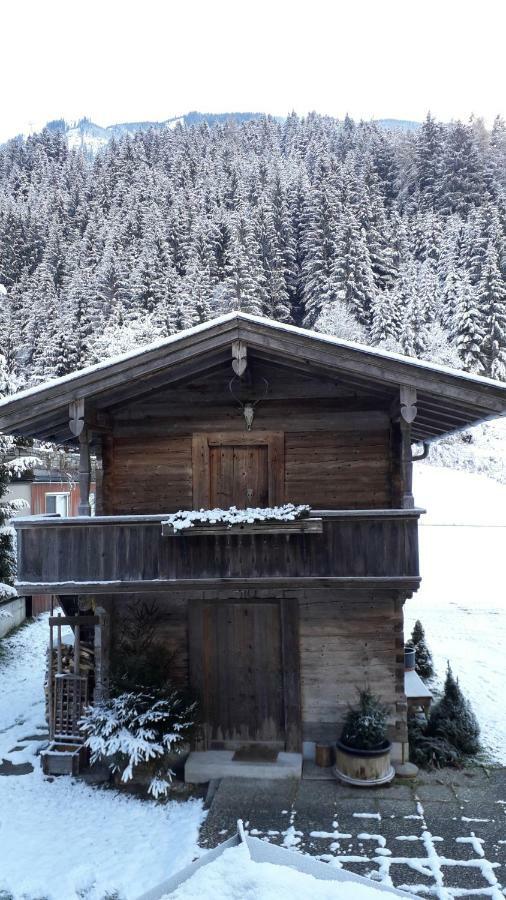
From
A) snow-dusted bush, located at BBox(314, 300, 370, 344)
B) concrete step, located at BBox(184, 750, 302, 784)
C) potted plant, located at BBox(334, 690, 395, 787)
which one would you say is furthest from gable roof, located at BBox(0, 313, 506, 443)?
snow-dusted bush, located at BBox(314, 300, 370, 344)

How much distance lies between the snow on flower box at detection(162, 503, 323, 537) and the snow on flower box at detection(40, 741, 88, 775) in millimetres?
5049

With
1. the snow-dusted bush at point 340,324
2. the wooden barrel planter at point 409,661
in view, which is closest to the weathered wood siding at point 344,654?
the wooden barrel planter at point 409,661

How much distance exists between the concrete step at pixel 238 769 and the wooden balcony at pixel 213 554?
11.1 feet

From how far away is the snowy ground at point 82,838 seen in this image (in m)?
8.13

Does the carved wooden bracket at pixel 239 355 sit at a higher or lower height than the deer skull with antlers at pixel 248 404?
higher

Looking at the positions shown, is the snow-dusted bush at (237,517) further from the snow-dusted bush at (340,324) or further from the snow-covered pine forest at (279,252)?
the snow-dusted bush at (340,324)

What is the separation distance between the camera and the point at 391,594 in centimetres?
1127

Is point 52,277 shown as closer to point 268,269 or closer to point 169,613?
point 268,269

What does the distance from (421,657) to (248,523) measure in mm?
8534

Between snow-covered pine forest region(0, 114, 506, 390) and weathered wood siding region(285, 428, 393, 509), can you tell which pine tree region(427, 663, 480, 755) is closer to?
weathered wood siding region(285, 428, 393, 509)

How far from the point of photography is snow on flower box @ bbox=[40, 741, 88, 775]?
11.4 metres

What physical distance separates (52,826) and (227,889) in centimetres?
799

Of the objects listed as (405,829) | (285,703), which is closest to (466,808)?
(405,829)

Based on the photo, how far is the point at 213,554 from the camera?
10328 mm
